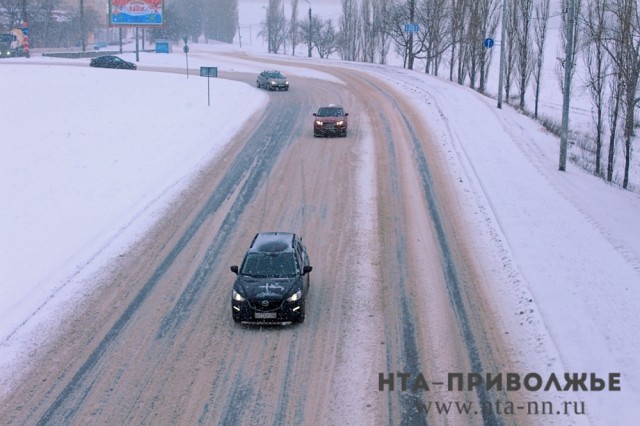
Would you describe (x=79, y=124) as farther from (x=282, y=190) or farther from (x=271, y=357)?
(x=271, y=357)

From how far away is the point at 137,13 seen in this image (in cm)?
7044

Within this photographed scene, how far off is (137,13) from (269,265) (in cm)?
6218

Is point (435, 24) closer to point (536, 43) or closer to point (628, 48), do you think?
point (536, 43)

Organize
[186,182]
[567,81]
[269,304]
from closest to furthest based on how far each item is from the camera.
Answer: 1. [269,304]
2. [186,182]
3. [567,81]

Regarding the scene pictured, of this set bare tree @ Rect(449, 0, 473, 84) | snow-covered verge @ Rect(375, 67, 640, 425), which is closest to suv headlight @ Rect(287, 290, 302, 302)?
snow-covered verge @ Rect(375, 67, 640, 425)

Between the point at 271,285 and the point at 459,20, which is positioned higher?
the point at 459,20

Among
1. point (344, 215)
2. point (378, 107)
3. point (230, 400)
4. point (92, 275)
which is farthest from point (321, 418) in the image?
point (378, 107)

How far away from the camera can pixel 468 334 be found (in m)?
14.0

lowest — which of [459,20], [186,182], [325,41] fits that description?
[186,182]

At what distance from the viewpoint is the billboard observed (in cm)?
7012

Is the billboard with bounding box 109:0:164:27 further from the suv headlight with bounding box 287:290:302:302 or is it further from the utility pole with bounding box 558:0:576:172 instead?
the suv headlight with bounding box 287:290:302:302

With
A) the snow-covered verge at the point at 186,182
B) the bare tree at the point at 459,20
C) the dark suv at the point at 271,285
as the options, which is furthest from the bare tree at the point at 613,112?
the dark suv at the point at 271,285

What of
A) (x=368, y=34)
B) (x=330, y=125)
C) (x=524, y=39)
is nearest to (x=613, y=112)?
(x=524, y=39)

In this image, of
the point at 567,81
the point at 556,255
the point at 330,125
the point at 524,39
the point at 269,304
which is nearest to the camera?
the point at 269,304
